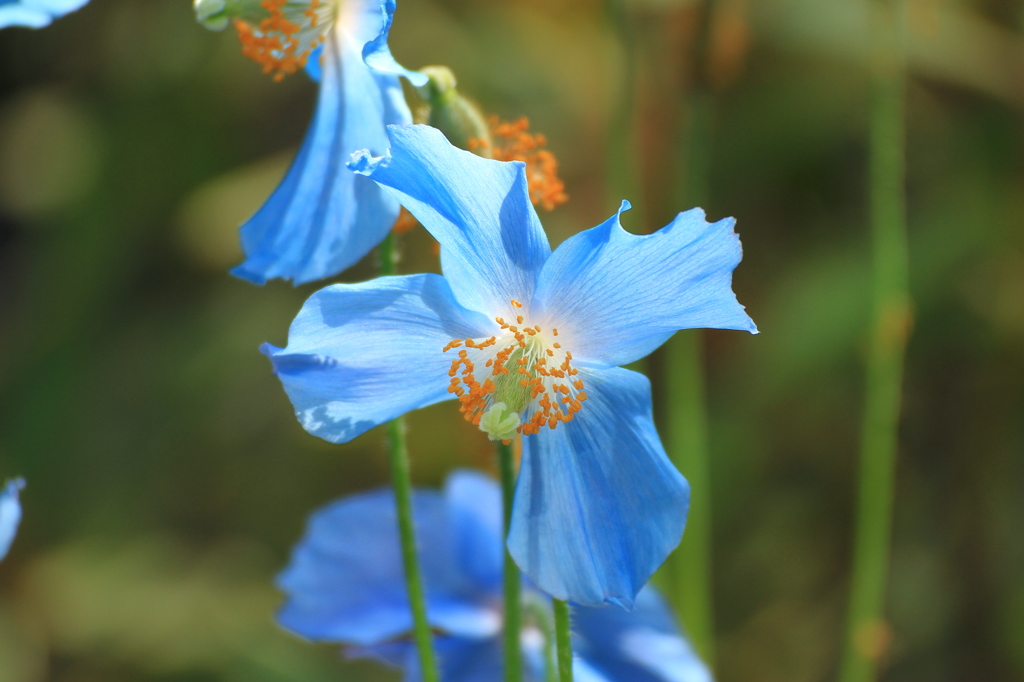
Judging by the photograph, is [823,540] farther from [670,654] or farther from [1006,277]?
[670,654]

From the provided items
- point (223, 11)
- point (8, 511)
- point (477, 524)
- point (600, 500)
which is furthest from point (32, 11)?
point (477, 524)

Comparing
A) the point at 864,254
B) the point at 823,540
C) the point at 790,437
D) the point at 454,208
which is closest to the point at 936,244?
the point at 864,254

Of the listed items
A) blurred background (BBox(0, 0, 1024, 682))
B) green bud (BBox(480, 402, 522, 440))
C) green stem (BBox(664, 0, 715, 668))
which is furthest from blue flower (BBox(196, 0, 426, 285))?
blurred background (BBox(0, 0, 1024, 682))

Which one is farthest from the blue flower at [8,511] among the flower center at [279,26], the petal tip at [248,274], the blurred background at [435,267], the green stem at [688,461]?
the blurred background at [435,267]

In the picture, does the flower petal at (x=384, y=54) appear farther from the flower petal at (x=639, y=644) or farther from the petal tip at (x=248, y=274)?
the flower petal at (x=639, y=644)

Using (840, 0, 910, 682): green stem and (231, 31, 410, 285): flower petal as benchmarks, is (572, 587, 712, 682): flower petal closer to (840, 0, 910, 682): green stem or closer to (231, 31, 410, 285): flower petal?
(840, 0, 910, 682): green stem

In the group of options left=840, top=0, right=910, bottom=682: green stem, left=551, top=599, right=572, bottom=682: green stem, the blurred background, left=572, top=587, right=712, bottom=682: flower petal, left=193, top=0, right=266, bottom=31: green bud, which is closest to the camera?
left=551, top=599, right=572, bottom=682: green stem
